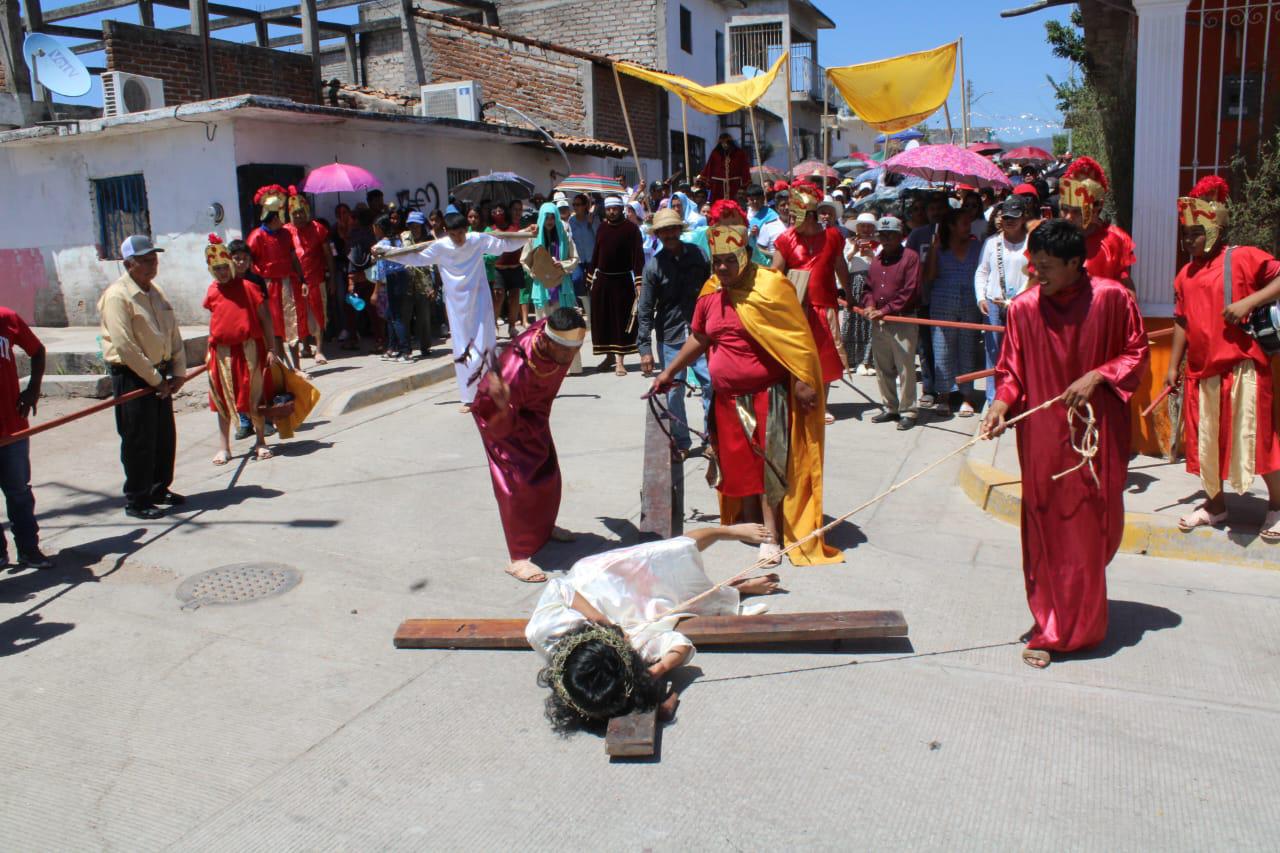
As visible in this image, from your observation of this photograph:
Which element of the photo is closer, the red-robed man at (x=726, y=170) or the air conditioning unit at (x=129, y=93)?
the air conditioning unit at (x=129, y=93)

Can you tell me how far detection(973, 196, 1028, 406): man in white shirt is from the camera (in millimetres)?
7996

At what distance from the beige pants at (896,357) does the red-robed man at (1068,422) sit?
4.54 m

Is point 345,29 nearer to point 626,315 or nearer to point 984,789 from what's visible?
point 626,315

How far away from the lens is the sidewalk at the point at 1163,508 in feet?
17.8

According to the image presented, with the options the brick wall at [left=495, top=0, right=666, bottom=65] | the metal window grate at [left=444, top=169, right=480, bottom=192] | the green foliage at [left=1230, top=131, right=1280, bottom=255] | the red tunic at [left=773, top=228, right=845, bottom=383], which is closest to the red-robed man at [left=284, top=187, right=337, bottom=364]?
the metal window grate at [left=444, top=169, right=480, bottom=192]

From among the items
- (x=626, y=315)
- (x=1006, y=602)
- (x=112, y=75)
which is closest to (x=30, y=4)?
(x=112, y=75)

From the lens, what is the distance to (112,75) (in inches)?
555

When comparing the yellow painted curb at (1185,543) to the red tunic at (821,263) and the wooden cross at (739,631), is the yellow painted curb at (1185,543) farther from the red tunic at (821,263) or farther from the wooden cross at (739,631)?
the red tunic at (821,263)

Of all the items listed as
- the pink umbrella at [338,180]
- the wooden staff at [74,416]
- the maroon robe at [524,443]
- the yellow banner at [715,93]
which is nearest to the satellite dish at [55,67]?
the pink umbrella at [338,180]

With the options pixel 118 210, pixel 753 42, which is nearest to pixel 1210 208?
pixel 118 210

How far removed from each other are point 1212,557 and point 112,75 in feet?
47.3

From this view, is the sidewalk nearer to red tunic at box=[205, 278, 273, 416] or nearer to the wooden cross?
the wooden cross

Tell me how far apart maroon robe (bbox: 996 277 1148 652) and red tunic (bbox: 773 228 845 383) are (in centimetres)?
438

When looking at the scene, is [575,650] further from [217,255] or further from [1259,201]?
[1259,201]
